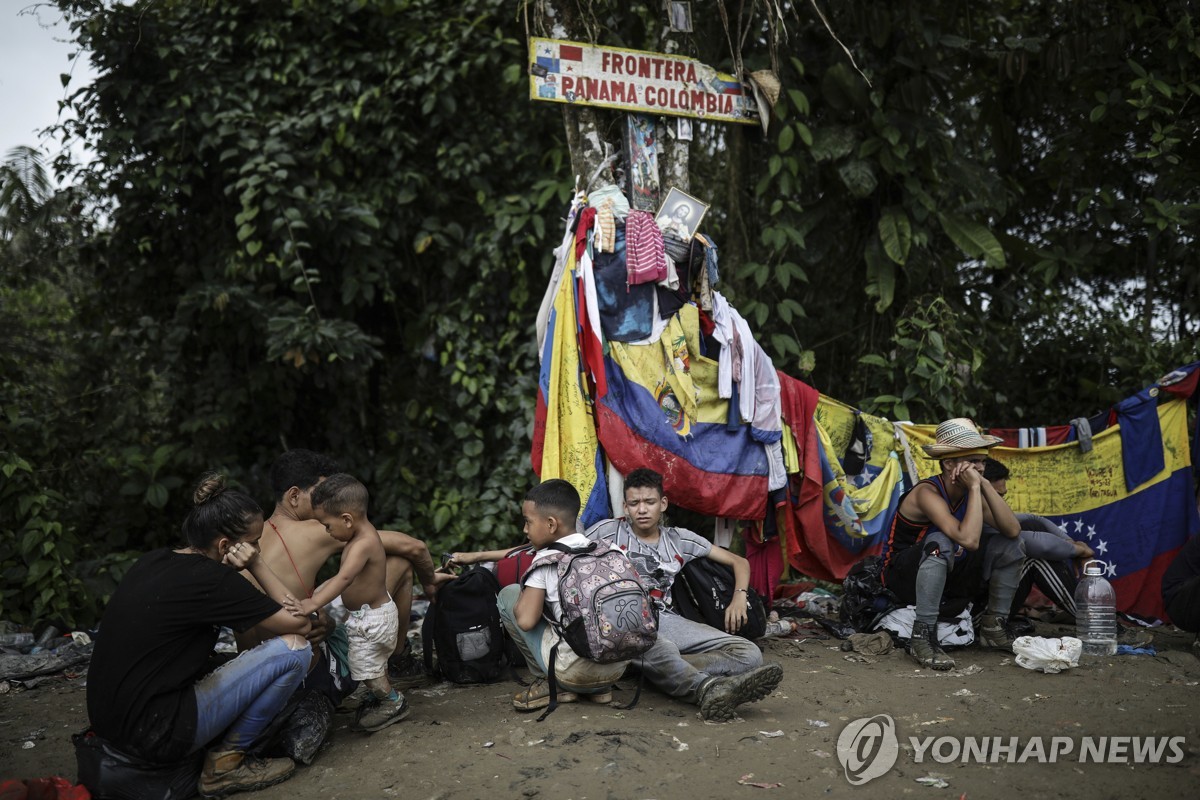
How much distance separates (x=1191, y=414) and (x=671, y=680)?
3.84m

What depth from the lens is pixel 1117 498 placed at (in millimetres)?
5949

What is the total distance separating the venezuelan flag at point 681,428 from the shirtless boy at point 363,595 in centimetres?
156

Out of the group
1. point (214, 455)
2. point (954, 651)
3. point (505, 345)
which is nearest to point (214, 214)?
point (214, 455)

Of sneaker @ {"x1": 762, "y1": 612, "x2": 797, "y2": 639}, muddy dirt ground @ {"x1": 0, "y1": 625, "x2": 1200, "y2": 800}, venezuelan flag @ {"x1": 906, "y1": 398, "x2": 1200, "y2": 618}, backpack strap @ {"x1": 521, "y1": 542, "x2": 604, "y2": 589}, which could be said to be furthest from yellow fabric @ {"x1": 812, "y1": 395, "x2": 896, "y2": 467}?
backpack strap @ {"x1": 521, "y1": 542, "x2": 604, "y2": 589}

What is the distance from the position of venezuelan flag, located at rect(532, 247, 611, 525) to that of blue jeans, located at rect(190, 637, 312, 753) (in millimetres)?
1909

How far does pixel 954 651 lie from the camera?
16.5ft

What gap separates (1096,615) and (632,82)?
3562 millimetres

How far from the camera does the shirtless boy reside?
396 centimetres

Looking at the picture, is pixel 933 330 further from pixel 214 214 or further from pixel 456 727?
pixel 214 214

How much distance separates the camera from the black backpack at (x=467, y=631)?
4633mm

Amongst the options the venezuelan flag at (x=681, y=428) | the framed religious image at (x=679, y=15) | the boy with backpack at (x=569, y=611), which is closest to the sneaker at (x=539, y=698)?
the boy with backpack at (x=569, y=611)

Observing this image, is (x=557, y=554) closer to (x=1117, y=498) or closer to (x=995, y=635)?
(x=995, y=635)

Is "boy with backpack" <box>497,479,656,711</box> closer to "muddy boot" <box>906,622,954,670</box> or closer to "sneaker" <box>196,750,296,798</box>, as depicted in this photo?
"sneaker" <box>196,750,296,798</box>

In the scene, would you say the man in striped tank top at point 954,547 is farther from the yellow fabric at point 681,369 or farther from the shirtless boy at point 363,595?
the shirtless boy at point 363,595
